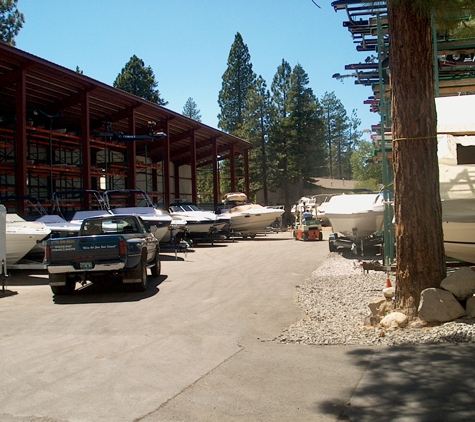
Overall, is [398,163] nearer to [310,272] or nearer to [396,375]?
[396,375]

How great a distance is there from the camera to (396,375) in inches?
206

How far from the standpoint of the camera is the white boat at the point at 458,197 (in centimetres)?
922

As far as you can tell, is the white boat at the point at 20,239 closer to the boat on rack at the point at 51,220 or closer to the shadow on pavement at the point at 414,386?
the boat on rack at the point at 51,220

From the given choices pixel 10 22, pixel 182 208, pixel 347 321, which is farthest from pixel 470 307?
pixel 10 22

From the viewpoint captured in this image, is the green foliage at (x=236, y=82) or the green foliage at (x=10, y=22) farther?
the green foliage at (x=236, y=82)

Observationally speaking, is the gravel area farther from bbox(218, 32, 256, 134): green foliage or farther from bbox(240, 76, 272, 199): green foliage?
bbox(218, 32, 256, 134): green foliage

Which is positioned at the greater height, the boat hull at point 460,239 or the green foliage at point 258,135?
the green foliage at point 258,135

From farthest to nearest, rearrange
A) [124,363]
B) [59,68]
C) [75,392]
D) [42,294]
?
→ [59,68] → [42,294] → [124,363] → [75,392]

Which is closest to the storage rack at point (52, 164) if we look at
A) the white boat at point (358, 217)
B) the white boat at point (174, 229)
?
the white boat at point (174, 229)

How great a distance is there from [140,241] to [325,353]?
6130mm

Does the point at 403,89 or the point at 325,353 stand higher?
the point at 403,89

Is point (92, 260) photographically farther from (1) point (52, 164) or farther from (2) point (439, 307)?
(1) point (52, 164)

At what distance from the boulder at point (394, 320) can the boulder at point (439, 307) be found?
223 millimetres

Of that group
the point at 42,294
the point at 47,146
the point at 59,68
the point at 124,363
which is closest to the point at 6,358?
the point at 124,363
